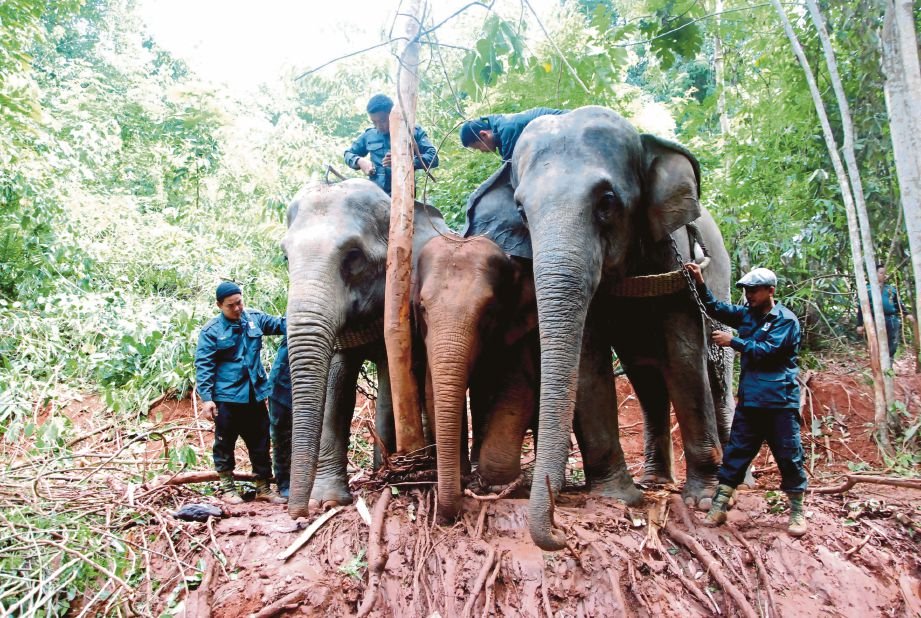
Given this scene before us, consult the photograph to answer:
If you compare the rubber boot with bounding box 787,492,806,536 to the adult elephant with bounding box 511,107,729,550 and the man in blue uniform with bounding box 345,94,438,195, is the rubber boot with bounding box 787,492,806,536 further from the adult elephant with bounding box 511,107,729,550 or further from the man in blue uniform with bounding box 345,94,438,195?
the man in blue uniform with bounding box 345,94,438,195

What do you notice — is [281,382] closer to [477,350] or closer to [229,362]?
[229,362]

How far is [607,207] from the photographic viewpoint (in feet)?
14.7

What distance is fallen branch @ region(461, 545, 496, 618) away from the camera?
3.48 m

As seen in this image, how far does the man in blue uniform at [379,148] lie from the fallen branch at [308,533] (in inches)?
107

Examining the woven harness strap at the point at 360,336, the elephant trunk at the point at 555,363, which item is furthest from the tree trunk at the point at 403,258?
the elephant trunk at the point at 555,363

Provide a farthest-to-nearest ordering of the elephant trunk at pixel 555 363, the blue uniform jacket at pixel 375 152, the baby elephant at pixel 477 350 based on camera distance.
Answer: the blue uniform jacket at pixel 375 152
the baby elephant at pixel 477 350
the elephant trunk at pixel 555 363

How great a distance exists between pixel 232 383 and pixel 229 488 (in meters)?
0.79

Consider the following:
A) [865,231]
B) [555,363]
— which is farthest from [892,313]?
[555,363]

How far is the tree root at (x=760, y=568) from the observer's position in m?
3.92

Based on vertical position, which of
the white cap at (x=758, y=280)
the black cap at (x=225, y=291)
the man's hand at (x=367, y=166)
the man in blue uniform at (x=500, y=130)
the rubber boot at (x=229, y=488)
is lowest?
the rubber boot at (x=229, y=488)

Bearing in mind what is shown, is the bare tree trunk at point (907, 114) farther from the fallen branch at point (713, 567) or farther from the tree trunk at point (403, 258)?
the tree trunk at point (403, 258)

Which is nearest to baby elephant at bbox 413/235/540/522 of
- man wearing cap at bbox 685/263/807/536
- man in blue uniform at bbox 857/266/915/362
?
man wearing cap at bbox 685/263/807/536

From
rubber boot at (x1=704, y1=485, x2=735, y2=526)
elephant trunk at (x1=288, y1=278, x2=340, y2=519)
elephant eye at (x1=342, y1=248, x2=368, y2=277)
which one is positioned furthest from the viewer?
elephant eye at (x1=342, y1=248, x2=368, y2=277)

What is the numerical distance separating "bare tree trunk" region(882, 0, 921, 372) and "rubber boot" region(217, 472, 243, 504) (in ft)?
17.5
